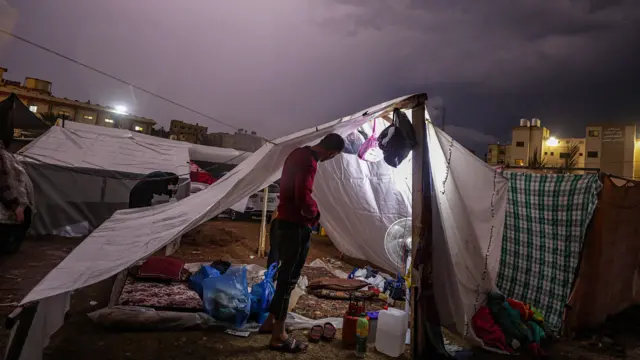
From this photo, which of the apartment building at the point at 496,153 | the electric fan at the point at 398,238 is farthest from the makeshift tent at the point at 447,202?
the apartment building at the point at 496,153

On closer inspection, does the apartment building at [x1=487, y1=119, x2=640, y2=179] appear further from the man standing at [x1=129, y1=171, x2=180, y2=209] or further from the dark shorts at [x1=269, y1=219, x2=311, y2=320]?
the dark shorts at [x1=269, y1=219, x2=311, y2=320]

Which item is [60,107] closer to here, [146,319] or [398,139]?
[146,319]

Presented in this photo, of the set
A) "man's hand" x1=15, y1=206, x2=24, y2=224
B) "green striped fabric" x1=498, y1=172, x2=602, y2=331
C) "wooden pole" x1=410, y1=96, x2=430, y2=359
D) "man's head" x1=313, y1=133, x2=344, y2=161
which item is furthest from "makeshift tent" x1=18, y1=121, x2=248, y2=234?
"green striped fabric" x1=498, y1=172, x2=602, y2=331

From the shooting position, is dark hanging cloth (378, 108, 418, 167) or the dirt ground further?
dark hanging cloth (378, 108, 418, 167)

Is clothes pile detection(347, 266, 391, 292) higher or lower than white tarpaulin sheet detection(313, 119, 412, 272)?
lower

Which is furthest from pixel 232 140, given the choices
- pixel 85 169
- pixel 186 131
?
pixel 85 169

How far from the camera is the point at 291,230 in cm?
356

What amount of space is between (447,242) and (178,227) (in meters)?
2.71

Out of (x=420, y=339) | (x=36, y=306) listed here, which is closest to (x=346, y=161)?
(x=420, y=339)

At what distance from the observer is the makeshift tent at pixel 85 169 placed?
8.03m

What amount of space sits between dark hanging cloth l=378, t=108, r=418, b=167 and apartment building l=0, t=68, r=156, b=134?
24.1 m

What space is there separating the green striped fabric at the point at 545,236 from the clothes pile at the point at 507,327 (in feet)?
2.01

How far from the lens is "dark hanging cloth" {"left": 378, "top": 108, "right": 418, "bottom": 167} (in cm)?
374

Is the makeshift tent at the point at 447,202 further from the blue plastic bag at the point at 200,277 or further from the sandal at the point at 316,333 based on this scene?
the sandal at the point at 316,333
